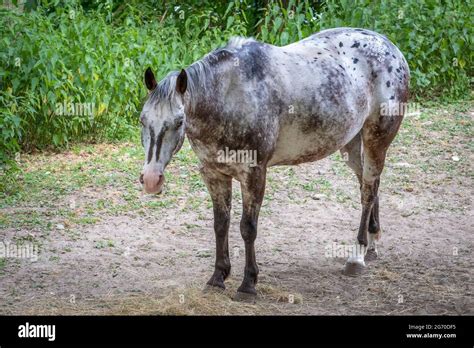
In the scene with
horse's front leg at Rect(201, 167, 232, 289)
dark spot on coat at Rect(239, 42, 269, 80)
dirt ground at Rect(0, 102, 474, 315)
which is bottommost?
dirt ground at Rect(0, 102, 474, 315)

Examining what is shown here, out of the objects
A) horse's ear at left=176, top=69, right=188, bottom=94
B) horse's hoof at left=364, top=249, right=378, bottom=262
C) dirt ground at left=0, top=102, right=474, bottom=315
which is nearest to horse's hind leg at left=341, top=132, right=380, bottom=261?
horse's hoof at left=364, top=249, right=378, bottom=262

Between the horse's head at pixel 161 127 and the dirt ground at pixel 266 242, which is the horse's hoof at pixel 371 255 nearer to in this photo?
the dirt ground at pixel 266 242

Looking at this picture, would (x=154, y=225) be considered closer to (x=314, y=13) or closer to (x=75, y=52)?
(x=75, y=52)

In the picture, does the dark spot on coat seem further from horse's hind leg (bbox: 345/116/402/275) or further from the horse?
horse's hind leg (bbox: 345/116/402/275)

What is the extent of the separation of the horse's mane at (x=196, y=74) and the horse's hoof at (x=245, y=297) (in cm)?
154

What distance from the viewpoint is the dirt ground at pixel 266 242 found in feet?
19.0

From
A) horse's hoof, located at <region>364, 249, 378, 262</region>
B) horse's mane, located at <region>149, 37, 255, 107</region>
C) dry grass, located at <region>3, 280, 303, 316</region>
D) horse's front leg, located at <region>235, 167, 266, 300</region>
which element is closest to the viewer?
horse's mane, located at <region>149, 37, 255, 107</region>

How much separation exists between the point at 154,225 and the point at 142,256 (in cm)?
79

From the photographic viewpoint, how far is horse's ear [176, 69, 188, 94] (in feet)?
16.6

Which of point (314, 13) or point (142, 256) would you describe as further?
point (314, 13)

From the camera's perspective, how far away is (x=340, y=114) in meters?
6.01

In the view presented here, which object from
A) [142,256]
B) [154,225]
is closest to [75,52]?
[154,225]

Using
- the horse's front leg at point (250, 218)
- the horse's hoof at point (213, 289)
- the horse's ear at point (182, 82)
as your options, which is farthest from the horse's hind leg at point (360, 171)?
the horse's ear at point (182, 82)

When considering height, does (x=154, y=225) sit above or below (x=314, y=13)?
below
